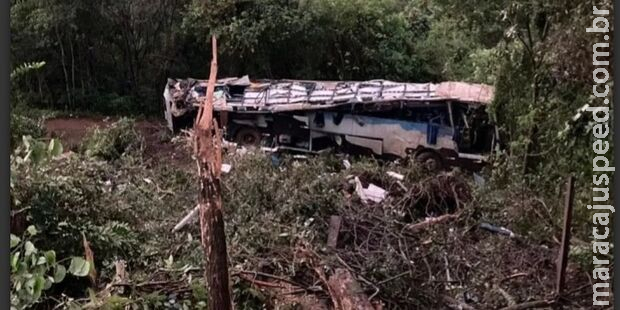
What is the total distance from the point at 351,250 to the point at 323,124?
4523mm

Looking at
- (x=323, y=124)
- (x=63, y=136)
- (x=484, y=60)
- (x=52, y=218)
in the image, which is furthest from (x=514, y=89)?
(x=63, y=136)

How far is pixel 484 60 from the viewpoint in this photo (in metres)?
8.88

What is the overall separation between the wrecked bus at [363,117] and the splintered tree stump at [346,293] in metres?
4.36

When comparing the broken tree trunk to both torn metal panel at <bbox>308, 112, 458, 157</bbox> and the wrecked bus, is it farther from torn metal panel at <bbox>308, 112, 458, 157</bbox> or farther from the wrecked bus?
torn metal panel at <bbox>308, 112, 458, 157</bbox>

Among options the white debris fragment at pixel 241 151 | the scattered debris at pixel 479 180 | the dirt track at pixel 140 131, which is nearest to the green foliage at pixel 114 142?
the dirt track at pixel 140 131

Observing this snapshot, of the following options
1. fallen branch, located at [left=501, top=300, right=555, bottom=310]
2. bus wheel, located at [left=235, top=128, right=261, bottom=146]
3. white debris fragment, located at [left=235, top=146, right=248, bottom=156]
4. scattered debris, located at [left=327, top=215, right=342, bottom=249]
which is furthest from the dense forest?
bus wheel, located at [left=235, top=128, right=261, bottom=146]

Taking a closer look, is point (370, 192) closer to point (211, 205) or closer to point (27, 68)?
point (211, 205)

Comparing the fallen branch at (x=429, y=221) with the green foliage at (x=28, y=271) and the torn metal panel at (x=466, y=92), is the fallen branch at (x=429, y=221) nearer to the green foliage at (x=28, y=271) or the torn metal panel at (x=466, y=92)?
the torn metal panel at (x=466, y=92)

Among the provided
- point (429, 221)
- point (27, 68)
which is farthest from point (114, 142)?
point (27, 68)

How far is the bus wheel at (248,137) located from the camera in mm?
10633

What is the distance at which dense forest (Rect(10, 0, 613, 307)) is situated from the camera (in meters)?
5.51

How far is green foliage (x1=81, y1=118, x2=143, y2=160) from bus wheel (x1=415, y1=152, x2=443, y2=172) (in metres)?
4.34

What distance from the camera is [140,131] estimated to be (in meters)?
11.5

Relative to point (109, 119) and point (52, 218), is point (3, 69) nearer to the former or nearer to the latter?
point (52, 218)
